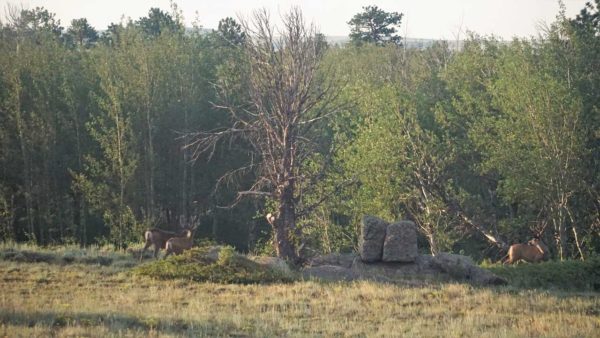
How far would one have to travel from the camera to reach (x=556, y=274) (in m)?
25.8

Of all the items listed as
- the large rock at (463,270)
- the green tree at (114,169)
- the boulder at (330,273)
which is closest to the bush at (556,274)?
the large rock at (463,270)

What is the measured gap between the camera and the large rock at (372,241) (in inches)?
1035

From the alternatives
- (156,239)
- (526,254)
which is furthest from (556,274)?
(156,239)

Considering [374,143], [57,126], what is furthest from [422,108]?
[57,126]

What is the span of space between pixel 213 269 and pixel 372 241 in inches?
233

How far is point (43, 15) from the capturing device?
61375mm

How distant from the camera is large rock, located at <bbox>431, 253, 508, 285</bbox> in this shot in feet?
79.1

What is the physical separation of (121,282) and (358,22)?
58.8 metres

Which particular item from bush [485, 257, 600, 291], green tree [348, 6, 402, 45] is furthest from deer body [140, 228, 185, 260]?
green tree [348, 6, 402, 45]

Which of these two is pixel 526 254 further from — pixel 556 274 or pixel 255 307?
pixel 255 307

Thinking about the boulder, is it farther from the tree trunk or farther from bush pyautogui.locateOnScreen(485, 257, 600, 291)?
the tree trunk

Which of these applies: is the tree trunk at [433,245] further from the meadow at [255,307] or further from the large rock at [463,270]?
the meadow at [255,307]

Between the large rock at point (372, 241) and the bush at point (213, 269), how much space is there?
4039 mm

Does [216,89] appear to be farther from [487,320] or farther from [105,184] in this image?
[487,320]
